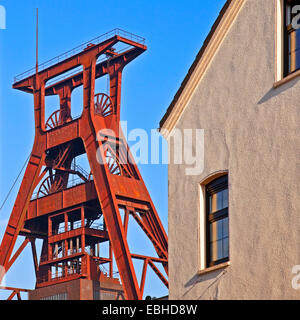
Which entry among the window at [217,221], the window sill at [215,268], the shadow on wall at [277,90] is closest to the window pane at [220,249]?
the window at [217,221]

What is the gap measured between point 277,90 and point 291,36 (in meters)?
1.09

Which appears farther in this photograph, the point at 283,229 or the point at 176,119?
the point at 176,119

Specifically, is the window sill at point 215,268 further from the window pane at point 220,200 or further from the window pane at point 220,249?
the window pane at point 220,200

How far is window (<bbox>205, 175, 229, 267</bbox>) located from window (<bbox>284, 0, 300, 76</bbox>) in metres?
2.48

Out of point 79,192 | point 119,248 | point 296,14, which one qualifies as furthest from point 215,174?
point 79,192

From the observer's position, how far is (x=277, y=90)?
1462cm

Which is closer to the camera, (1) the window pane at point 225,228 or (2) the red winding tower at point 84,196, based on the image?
(1) the window pane at point 225,228

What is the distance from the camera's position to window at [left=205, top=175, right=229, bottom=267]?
15.6 meters

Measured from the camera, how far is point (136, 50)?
1843 inches

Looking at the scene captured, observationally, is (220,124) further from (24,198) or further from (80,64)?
(24,198)

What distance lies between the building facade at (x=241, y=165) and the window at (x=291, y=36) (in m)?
0.02

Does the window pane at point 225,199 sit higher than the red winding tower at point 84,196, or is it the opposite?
the red winding tower at point 84,196

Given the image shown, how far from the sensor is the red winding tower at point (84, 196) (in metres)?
45.9

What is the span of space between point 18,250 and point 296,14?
39.5m
